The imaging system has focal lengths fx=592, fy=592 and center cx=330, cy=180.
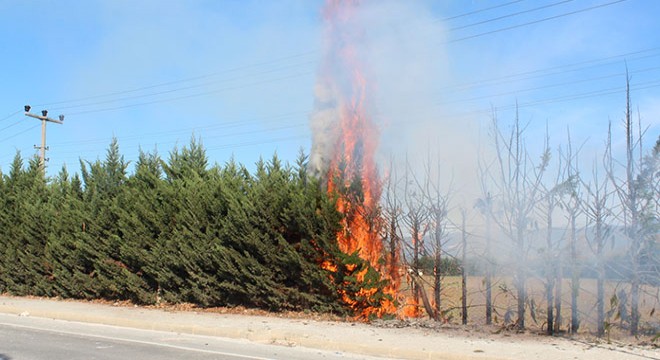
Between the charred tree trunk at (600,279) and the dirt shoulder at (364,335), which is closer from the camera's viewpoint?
the dirt shoulder at (364,335)

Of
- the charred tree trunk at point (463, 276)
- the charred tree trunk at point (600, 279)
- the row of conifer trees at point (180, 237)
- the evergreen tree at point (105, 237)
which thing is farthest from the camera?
the evergreen tree at point (105, 237)

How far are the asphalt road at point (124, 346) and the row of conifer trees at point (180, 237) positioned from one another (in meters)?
2.19

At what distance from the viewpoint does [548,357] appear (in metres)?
8.41

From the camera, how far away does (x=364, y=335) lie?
10.3 metres

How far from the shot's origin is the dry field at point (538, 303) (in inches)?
374

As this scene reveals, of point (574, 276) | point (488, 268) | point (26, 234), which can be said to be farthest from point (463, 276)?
point (26, 234)

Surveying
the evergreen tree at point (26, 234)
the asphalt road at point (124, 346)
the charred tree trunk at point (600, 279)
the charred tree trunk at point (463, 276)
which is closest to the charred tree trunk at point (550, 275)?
the charred tree trunk at point (600, 279)

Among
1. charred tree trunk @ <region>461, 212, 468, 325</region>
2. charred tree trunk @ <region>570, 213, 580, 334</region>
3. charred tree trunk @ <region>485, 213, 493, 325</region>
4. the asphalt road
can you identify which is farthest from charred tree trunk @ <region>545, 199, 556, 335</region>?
the asphalt road

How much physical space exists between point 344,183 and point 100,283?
7.79 metres

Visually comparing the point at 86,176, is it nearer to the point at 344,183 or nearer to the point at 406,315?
the point at 344,183

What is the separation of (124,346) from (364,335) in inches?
158

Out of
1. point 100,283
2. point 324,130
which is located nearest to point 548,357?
point 324,130

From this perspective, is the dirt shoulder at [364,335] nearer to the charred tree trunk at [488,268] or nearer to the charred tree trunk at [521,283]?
the charred tree trunk at [521,283]

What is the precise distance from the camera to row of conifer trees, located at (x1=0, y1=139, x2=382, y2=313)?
1220 centimetres
